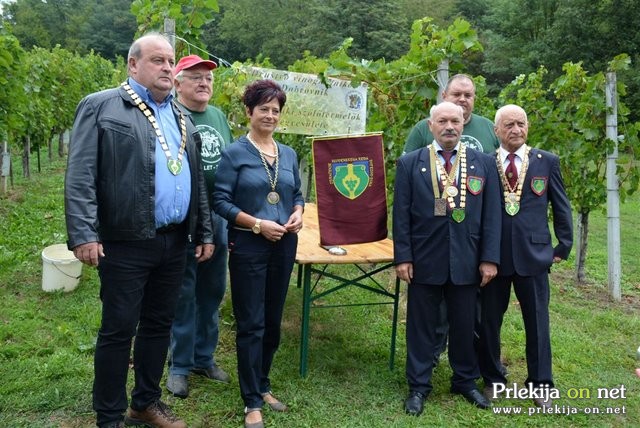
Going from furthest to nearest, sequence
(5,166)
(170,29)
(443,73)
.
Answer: (5,166), (443,73), (170,29)

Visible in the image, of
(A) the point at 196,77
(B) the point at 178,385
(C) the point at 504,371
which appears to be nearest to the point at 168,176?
(A) the point at 196,77

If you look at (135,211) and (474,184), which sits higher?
(474,184)

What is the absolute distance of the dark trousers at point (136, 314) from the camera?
269cm

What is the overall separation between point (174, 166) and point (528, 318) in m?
2.36

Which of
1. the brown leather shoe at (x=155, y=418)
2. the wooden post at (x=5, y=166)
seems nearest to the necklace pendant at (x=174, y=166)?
the brown leather shoe at (x=155, y=418)

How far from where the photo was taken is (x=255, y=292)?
10.0 ft

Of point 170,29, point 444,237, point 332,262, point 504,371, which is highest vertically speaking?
point 170,29

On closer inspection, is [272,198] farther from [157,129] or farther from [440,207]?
[440,207]

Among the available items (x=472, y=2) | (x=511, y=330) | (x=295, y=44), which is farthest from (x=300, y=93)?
(x=472, y=2)

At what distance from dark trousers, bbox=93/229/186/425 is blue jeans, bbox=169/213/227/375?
468 mm

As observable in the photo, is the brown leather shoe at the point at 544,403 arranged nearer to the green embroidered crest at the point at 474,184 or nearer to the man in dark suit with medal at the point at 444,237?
the man in dark suit with medal at the point at 444,237

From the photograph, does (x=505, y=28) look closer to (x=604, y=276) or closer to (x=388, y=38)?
Answer: (x=388, y=38)

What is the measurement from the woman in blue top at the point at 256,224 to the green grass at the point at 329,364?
1.58 feet

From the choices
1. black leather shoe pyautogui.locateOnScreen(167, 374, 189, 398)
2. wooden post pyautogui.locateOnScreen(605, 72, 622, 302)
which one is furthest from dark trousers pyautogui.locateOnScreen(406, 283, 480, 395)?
wooden post pyautogui.locateOnScreen(605, 72, 622, 302)
